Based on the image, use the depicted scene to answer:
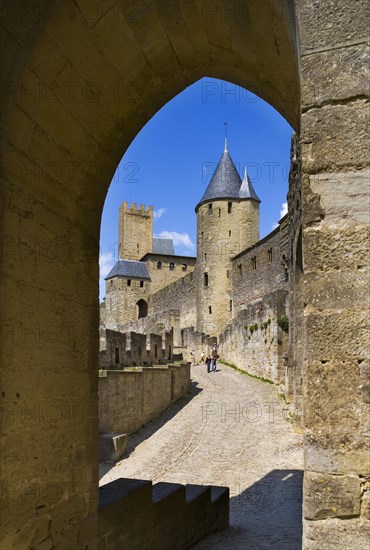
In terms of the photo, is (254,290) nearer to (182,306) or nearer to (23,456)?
(182,306)

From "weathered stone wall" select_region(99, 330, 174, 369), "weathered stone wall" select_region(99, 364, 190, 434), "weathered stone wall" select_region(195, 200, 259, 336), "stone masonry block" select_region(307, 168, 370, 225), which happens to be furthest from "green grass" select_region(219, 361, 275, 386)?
"stone masonry block" select_region(307, 168, 370, 225)

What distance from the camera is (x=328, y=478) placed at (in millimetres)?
2041

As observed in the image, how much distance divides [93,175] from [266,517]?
17.4ft

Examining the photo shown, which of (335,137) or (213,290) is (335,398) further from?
(213,290)

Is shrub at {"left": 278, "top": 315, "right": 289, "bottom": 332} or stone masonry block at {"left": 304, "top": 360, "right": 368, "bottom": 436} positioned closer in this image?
stone masonry block at {"left": 304, "top": 360, "right": 368, "bottom": 436}

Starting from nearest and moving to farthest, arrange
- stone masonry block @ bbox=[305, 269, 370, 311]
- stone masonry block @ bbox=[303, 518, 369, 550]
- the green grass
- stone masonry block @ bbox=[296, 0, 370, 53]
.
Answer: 1. stone masonry block @ bbox=[303, 518, 369, 550]
2. stone masonry block @ bbox=[305, 269, 370, 311]
3. stone masonry block @ bbox=[296, 0, 370, 53]
4. the green grass

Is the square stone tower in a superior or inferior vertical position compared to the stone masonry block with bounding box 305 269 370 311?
superior

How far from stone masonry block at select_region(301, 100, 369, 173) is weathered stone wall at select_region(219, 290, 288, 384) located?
16365 mm

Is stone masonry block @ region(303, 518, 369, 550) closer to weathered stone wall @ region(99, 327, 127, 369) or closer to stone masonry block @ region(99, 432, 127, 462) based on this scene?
stone masonry block @ region(99, 432, 127, 462)

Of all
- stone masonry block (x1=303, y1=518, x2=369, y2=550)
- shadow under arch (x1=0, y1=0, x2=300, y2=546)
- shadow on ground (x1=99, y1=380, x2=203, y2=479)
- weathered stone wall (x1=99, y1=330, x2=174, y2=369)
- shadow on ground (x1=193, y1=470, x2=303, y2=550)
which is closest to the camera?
stone masonry block (x1=303, y1=518, x2=369, y2=550)

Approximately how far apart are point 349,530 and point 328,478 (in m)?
0.19

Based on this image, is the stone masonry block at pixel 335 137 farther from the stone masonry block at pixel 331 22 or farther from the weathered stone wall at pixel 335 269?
the stone masonry block at pixel 331 22

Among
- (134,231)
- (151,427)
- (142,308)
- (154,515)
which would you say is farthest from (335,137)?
(134,231)

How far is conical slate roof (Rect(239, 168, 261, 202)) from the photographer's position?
39.8 m
